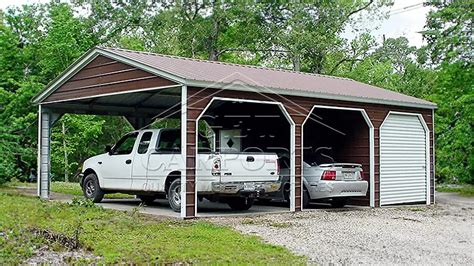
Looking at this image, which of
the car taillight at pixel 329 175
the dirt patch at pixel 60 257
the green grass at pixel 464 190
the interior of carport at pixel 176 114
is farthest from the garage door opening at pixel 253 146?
the green grass at pixel 464 190

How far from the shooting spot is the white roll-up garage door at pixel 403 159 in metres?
16.2

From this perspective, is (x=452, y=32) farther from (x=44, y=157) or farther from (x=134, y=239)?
(x=134, y=239)

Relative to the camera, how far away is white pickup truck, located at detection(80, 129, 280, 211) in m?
12.2

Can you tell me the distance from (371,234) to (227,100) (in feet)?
12.9

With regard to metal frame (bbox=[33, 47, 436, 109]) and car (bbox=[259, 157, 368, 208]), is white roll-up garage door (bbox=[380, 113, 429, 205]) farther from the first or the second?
car (bbox=[259, 157, 368, 208])

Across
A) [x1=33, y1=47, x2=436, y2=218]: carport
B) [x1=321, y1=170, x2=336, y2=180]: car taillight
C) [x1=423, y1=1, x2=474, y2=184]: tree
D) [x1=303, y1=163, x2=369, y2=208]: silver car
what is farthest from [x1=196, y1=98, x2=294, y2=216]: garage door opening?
[x1=423, y1=1, x2=474, y2=184]: tree

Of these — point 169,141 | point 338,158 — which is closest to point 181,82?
point 169,141

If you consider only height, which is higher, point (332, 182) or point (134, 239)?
point (332, 182)

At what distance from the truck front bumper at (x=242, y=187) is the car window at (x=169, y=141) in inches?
66.5

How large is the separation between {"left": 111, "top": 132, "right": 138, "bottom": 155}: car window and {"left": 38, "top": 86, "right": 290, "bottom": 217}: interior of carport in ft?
4.97

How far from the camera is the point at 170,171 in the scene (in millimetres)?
12727

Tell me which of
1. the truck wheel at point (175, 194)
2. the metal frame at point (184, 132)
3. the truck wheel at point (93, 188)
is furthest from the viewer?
the truck wheel at point (93, 188)

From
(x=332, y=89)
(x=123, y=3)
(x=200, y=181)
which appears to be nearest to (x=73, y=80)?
(x=200, y=181)

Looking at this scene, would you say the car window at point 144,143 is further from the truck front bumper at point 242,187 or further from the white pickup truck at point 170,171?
the truck front bumper at point 242,187
